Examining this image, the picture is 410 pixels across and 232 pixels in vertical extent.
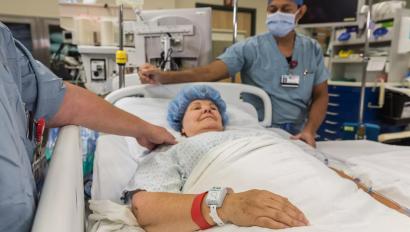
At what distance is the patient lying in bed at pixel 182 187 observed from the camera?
792 millimetres

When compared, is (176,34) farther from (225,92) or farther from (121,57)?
(225,92)

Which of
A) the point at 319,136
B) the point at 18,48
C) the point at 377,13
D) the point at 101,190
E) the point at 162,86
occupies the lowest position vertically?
the point at 319,136

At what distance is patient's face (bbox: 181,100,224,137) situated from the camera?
5.02ft

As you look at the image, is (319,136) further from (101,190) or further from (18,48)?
(18,48)

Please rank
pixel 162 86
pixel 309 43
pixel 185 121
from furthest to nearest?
pixel 309 43
pixel 162 86
pixel 185 121

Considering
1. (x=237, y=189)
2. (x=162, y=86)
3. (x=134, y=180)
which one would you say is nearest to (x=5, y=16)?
(x=162, y=86)

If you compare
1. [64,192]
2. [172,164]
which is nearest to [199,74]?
[172,164]

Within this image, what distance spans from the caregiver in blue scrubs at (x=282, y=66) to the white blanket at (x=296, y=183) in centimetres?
91

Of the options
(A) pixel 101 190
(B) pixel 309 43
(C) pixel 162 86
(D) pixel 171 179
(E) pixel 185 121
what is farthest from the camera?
(B) pixel 309 43

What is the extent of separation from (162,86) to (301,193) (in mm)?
1242

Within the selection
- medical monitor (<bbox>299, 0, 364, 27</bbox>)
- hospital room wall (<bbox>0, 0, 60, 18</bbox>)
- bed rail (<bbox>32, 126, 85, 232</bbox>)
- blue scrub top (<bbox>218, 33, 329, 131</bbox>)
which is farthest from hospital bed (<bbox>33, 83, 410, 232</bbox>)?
hospital room wall (<bbox>0, 0, 60, 18</bbox>)

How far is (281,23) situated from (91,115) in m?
1.43

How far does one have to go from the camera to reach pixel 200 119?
155 cm

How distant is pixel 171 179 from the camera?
1111 mm
